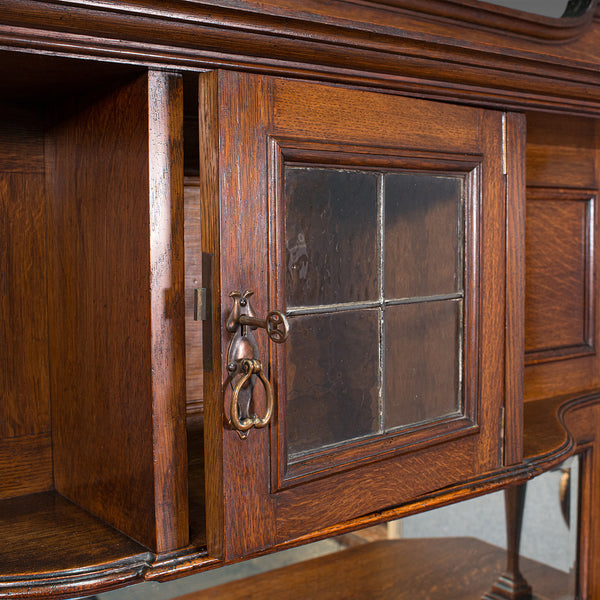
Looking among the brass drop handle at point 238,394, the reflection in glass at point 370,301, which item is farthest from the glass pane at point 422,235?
the brass drop handle at point 238,394

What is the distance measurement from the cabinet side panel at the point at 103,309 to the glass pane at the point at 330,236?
149 millimetres

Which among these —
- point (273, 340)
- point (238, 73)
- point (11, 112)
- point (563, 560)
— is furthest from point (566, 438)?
point (11, 112)

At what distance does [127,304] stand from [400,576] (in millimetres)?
864

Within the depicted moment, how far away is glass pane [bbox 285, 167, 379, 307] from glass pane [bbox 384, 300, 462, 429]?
63 mm

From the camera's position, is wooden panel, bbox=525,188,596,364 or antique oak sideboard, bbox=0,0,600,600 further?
wooden panel, bbox=525,188,596,364

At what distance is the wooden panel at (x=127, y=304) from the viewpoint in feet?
2.25

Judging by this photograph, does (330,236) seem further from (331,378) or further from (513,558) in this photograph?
(513,558)

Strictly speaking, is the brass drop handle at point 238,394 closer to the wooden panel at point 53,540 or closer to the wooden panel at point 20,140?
the wooden panel at point 53,540

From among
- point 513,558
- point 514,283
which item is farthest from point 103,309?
point 513,558

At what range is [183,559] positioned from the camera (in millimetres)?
705

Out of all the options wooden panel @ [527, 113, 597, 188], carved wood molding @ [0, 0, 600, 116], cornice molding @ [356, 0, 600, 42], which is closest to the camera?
carved wood molding @ [0, 0, 600, 116]

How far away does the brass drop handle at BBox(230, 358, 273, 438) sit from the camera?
0.67 meters

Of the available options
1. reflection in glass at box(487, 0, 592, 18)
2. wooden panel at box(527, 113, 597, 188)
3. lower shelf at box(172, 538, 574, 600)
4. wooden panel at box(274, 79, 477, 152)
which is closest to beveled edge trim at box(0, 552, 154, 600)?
wooden panel at box(274, 79, 477, 152)

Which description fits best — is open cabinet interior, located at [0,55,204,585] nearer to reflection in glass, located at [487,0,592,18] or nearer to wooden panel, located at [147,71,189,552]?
wooden panel, located at [147,71,189,552]
